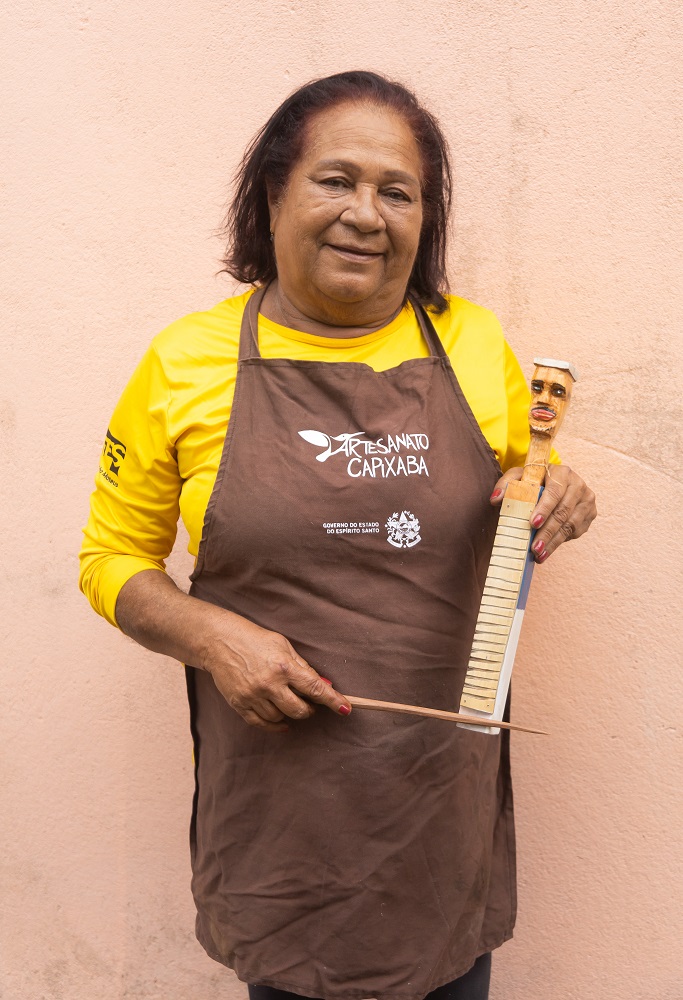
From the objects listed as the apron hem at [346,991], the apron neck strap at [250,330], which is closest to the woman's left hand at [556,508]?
the apron neck strap at [250,330]

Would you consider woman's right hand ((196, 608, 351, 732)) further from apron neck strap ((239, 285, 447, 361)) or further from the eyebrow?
the eyebrow

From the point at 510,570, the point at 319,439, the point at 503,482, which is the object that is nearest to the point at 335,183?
the point at 319,439

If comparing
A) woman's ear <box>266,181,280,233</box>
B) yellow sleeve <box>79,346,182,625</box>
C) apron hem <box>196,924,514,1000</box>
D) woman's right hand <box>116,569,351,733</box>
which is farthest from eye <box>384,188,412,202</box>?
apron hem <box>196,924,514,1000</box>

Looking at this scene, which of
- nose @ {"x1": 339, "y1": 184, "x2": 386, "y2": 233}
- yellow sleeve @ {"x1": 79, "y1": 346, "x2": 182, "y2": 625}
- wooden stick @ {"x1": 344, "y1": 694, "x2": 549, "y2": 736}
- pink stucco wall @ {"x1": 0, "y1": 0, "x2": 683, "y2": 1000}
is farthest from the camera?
pink stucco wall @ {"x1": 0, "y1": 0, "x2": 683, "y2": 1000}

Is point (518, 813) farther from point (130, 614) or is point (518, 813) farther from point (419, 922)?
point (130, 614)

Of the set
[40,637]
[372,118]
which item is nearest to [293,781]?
[40,637]

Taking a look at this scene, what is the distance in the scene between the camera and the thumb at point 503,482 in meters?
1.55

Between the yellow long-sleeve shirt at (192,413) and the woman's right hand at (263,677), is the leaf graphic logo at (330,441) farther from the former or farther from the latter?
the woman's right hand at (263,677)

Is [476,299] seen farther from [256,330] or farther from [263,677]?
[263,677]

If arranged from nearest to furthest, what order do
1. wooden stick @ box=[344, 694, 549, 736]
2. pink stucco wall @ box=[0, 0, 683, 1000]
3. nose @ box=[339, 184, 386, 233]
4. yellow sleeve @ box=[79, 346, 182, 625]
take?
1. wooden stick @ box=[344, 694, 549, 736]
2. nose @ box=[339, 184, 386, 233]
3. yellow sleeve @ box=[79, 346, 182, 625]
4. pink stucco wall @ box=[0, 0, 683, 1000]

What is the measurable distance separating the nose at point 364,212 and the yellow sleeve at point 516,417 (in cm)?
35

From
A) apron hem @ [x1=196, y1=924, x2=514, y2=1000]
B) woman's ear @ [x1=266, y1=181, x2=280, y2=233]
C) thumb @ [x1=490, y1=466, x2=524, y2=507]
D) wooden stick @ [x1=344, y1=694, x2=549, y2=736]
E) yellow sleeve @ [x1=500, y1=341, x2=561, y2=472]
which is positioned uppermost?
woman's ear @ [x1=266, y1=181, x2=280, y2=233]

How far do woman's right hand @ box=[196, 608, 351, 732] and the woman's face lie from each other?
57cm

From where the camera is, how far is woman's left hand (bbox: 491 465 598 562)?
5.01ft
